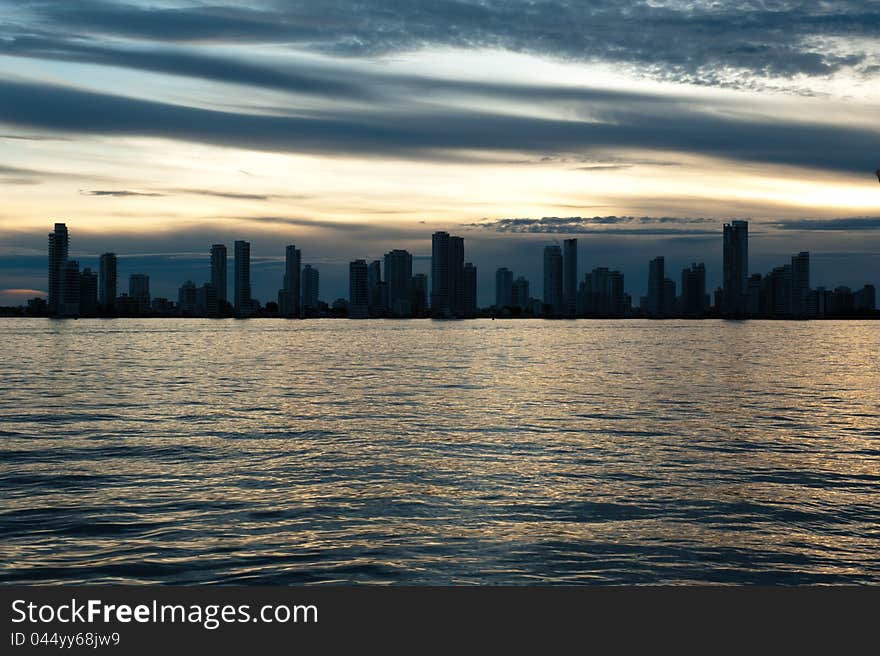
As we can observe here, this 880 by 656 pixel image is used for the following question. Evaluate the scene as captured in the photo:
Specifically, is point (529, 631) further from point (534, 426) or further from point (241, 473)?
point (534, 426)

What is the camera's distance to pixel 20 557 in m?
20.3

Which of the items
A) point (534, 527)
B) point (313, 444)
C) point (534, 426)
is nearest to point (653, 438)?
point (534, 426)

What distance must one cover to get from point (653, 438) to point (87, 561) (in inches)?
1119

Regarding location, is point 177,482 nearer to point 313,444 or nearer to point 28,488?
point 28,488

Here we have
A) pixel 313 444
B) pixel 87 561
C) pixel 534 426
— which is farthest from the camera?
pixel 534 426

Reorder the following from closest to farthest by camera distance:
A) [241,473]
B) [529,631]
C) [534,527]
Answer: [529,631], [534,527], [241,473]

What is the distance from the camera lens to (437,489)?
2884 centimetres

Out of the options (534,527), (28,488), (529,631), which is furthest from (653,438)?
(529,631)

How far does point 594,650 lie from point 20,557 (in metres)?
14.6

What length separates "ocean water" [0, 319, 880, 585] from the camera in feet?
65.9

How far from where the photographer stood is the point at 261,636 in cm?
1218

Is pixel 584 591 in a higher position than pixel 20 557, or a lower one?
higher

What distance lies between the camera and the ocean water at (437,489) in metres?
20.1

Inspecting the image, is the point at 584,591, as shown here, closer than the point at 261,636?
No
